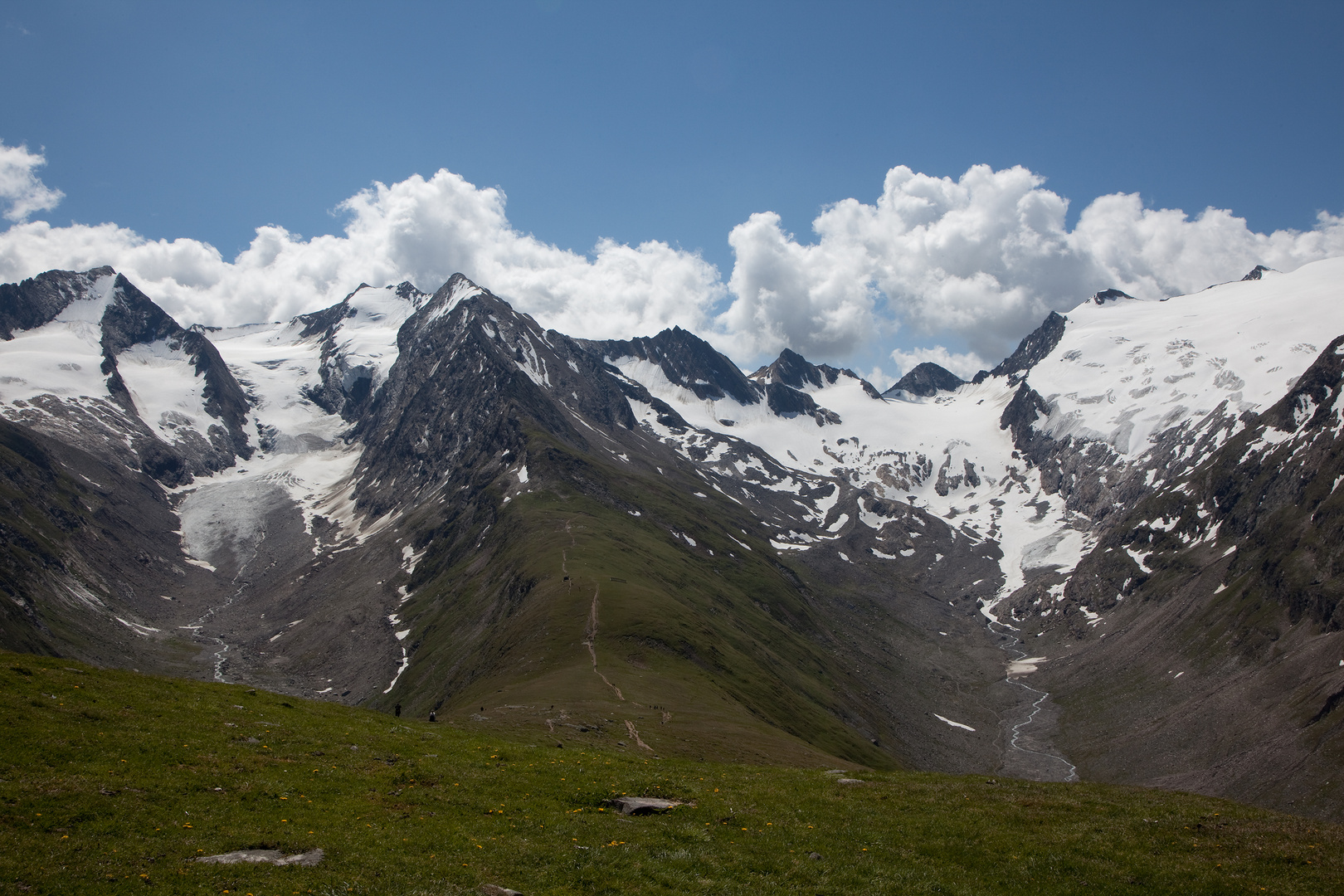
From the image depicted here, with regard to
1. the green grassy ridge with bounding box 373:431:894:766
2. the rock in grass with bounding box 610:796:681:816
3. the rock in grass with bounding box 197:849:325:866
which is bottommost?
the green grassy ridge with bounding box 373:431:894:766

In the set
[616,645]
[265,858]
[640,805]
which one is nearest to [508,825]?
[640,805]

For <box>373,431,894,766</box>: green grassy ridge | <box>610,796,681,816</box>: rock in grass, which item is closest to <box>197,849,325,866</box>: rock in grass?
<box>610,796,681,816</box>: rock in grass

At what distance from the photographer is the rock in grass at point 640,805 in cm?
2843

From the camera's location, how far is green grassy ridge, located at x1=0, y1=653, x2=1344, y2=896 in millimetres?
21469

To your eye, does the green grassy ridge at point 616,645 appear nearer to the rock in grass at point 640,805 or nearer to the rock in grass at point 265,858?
the rock in grass at point 640,805

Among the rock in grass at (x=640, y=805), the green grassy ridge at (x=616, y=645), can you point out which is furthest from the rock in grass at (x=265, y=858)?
the green grassy ridge at (x=616, y=645)

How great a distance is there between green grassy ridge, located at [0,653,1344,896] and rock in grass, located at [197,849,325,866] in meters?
0.40

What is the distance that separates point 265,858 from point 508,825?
7.66 meters

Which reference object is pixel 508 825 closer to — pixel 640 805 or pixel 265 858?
pixel 640 805

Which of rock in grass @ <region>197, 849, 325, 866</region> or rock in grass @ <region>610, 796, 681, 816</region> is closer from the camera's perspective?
rock in grass @ <region>197, 849, 325, 866</region>

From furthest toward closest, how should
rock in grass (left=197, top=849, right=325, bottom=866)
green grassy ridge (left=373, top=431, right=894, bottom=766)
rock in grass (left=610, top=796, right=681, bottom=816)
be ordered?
1. green grassy ridge (left=373, top=431, right=894, bottom=766)
2. rock in grass (left=610, top=796, right=681, bottom=816)
3. rock in grass (left=197, top=849, right=325, bottom=866)

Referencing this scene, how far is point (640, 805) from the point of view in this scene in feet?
94.1

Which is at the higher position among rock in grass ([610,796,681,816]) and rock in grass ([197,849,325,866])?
rock in grass ([610,796,681,816])

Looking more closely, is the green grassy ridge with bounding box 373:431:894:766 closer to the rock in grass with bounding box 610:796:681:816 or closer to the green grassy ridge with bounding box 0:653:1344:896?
the green grassy ridge with bounding box 0:653:1344:896
